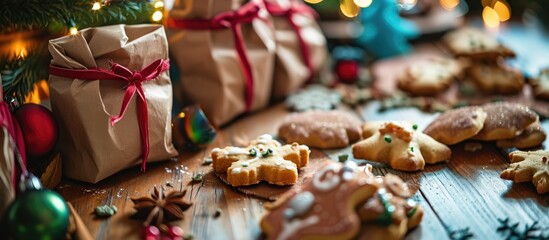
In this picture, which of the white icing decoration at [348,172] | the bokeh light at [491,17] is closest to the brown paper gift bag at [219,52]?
the white icing decoration at [348,172]

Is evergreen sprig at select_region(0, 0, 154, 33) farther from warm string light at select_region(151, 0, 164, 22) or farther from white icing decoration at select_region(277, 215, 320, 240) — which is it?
white icing decoration at select_region(277, 215, 320, 240)

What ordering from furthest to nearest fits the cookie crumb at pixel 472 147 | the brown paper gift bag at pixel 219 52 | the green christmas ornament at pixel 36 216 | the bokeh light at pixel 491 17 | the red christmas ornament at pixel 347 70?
the bokeh light at pixel 491 17, the red christmas ornament at pixel 347 70, the brown paper gift bag at pixel 219 52, the cookie crumb at pixel 472 147, the green christmas ornament at pixel 36 216

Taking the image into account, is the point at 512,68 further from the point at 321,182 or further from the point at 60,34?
the point at 60,34

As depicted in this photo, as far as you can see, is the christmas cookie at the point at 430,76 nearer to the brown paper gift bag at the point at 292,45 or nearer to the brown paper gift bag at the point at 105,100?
A: the brown paper gift bag at the point at 292,45

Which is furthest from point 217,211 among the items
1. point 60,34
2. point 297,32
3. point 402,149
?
point 297,32

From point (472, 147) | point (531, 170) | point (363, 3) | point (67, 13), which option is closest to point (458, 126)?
point (472, 147)

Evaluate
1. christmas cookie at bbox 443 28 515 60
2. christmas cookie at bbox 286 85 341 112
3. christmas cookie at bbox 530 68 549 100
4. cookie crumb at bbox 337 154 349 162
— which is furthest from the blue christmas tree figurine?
cookie crumb at bbox 337 154 349 162
